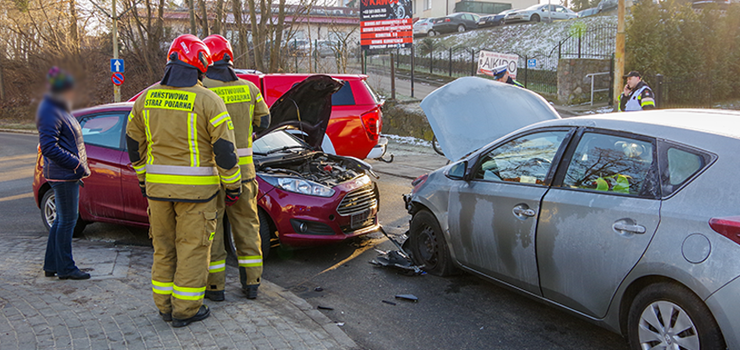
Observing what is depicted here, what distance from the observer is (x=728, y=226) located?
110 inches

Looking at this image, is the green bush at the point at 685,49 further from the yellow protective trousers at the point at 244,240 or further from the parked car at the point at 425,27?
the parked car at the point at 425,27

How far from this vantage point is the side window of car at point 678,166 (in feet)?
10.2

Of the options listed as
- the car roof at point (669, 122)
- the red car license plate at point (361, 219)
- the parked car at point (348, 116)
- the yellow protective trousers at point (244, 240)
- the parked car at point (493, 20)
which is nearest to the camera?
the car roof at point (669, 122)

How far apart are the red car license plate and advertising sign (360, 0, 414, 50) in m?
15.2

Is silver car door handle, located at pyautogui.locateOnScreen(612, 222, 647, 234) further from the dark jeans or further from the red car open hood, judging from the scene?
the dark jeans

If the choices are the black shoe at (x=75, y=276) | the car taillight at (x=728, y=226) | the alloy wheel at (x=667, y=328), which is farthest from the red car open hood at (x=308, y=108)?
the car taillight at (x=728, y=226)

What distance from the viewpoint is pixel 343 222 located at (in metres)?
5.62

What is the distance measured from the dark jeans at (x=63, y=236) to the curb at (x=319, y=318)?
171cm

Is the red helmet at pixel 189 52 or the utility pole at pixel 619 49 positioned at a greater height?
the utility pole at pixel 619 49

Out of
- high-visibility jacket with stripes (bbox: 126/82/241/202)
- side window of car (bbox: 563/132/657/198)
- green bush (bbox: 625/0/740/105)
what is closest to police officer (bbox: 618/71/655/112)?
side window of car (bbox: 563/132/657/198)

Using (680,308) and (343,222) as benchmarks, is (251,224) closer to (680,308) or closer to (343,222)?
(343,222)

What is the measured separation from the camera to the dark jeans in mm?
4754

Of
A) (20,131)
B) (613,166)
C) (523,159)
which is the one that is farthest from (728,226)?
(20,131)

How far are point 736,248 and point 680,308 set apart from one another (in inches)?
18.1
